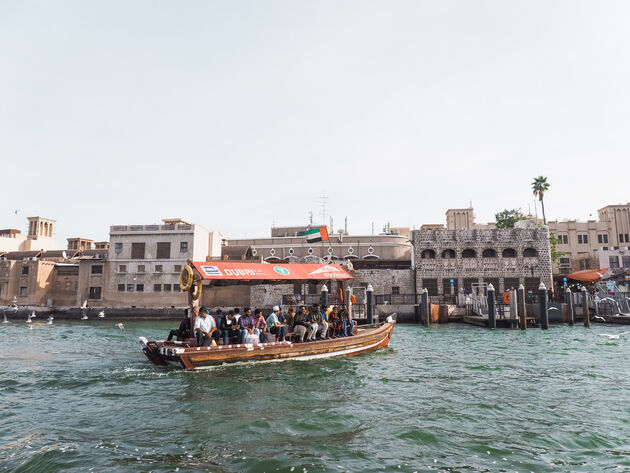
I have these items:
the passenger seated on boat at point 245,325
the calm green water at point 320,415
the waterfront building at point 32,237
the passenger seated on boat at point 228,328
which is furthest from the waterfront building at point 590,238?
the waterfront building at point 32,237

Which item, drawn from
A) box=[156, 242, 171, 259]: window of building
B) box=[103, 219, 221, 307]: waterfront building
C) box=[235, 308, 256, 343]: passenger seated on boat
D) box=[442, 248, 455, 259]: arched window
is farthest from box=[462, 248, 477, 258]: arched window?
box=[235, 308, 256, 343]: passenger seated on boat

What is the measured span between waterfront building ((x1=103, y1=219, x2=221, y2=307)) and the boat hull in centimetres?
3178

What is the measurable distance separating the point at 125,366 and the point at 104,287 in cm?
3507

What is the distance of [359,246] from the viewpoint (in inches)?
2073

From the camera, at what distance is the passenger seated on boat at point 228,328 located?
573 inches

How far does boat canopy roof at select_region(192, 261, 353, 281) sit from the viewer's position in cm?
1513

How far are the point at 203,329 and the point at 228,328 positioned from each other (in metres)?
1.08

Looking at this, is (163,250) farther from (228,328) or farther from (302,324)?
(228,328)

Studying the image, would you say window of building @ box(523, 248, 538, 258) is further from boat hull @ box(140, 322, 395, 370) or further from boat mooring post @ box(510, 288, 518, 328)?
boat hull @ box(140, 322, 395, 370)

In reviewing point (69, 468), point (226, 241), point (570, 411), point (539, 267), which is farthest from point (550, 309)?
point (226, 241)

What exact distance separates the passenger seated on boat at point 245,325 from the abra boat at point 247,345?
1.73ft

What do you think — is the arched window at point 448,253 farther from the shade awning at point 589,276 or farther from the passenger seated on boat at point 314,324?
the passenger seated on boat at point 314,324

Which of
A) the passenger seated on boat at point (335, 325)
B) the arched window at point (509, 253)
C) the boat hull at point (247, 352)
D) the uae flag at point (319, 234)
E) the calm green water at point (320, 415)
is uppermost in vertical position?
the uae flag at point (319, 234)

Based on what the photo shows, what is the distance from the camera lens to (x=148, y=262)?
152ft
